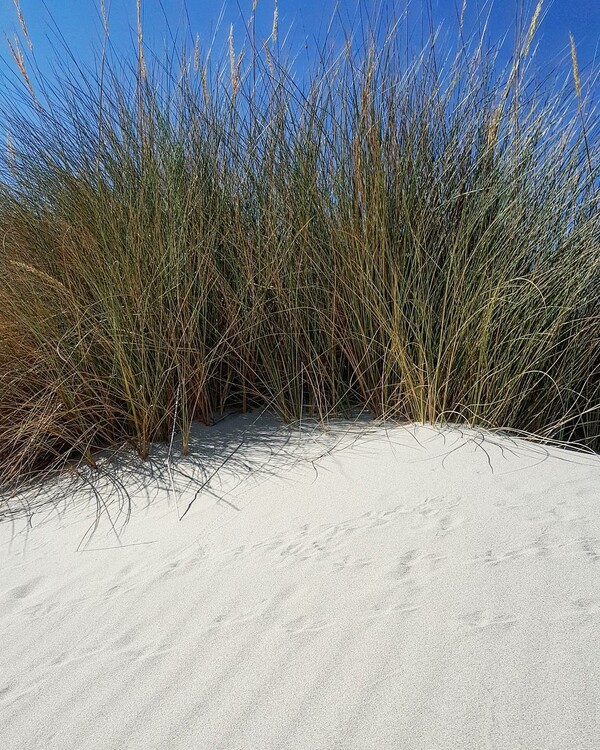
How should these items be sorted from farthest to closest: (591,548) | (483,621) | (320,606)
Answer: (591,548) → (320,606) → (483,621)

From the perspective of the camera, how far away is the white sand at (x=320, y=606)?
117 centimetres

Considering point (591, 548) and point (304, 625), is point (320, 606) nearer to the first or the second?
point (304, 625)

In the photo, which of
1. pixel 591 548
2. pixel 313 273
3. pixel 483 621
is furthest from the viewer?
pixel 313 273

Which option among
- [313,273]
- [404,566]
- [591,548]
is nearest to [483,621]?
[404,566]

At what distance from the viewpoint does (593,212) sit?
9.59ft

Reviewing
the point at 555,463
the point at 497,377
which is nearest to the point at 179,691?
the point at 555,463

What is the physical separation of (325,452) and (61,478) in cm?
104

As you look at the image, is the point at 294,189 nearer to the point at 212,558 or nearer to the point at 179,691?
the point at 212,558

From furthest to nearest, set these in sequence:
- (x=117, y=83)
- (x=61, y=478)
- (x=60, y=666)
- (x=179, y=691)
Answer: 1. (x=117, y=83)
2. (x=61, y=478)
3. (x=60, y=666)
4. (x=179, y=691)

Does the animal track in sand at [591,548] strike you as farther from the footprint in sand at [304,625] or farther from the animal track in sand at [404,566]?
the footprint in sand at [304,625]

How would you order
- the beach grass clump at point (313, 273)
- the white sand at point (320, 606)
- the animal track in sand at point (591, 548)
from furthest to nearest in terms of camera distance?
the beach grass clump at point (313, 273), the animal track in sand at point (591, 548), the white sand at point (320, 606)

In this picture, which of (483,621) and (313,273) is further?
(313,273)

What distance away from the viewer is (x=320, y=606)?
4.90 ft

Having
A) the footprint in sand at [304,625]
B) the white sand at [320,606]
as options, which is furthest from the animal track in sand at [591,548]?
the footprint in sand at [304,625]
